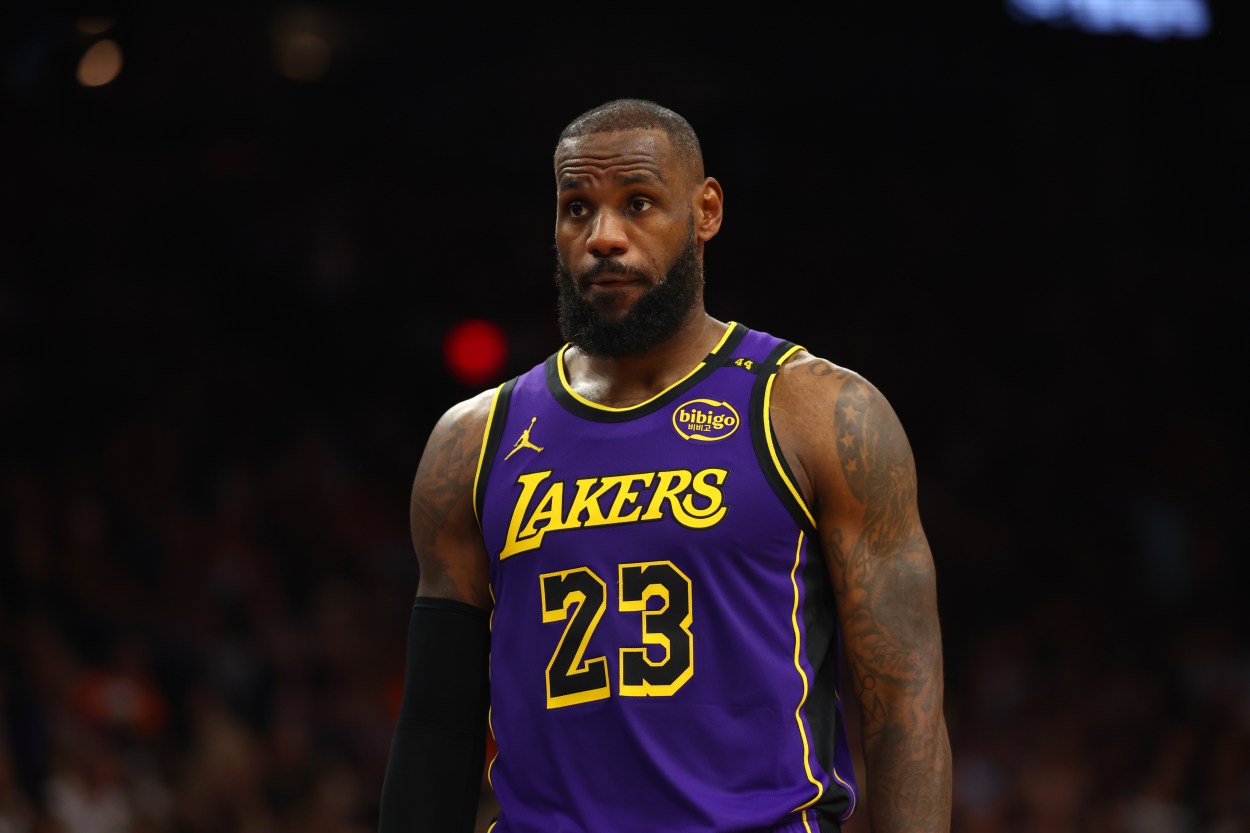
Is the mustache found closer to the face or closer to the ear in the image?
the face

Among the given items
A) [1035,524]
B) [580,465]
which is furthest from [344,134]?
[580,465]

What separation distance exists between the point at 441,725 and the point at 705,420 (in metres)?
0.85

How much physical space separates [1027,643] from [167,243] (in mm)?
6714

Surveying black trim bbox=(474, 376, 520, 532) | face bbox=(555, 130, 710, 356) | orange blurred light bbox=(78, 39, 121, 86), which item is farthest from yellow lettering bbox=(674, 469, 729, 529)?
orange blurred light bbox=(78, 39, 121, 86)

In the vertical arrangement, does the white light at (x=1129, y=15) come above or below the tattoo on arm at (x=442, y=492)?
above

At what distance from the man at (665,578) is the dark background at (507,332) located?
4.83 meters

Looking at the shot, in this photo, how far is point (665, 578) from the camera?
3.25 meters

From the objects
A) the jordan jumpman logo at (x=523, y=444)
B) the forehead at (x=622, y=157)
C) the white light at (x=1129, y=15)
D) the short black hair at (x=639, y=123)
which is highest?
the white light at (x=1129, y=15)

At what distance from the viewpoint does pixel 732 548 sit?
324 cm

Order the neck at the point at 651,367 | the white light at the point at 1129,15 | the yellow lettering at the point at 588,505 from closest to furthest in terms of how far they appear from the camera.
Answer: the yellow lettering at the point at 588,505 → the neck at the point at 651,367 → the white light at the point at 1129,15

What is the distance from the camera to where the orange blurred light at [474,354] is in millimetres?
13281

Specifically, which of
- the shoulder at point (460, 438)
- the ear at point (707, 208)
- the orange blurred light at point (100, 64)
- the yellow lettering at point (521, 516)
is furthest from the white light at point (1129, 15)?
the yellow lettering at point (521, 516)

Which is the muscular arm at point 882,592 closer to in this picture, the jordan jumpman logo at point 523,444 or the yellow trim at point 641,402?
the yellow trim at point 641,402

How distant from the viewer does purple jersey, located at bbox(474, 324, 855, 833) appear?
3.19 m
